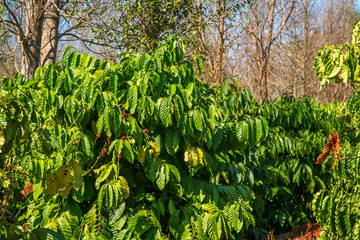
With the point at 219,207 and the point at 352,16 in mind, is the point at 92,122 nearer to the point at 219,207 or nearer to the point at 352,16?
the point at 219,207

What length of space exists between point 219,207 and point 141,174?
61 centimetres

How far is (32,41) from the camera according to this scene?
242 inches

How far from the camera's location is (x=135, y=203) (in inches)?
119

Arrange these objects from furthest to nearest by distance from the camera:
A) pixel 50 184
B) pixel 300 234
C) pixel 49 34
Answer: pixel 49 34, pixel 300 234, pixel 50 184

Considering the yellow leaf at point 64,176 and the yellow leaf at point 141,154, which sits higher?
the yellow leaf at point 141,154

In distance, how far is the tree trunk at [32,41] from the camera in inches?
240

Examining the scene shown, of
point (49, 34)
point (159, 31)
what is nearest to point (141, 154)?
point (49, 34)

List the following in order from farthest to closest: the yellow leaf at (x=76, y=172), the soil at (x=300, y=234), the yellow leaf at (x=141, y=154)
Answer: the soil at (x=300, y=234)
the yellow leaf at (x=141, y=154)
the yellow leaf at (x=76, y=172)

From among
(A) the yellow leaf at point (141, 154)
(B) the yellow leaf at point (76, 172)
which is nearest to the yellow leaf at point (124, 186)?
(A) the yellow leaf at point (141, 154)

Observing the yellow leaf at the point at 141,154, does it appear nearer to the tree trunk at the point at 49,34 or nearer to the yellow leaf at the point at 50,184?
the yellow leaf at the point at 50,184

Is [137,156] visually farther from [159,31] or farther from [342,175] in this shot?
[159,31]

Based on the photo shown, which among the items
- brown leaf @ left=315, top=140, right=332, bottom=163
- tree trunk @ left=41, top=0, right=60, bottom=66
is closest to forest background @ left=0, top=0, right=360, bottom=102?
tree trunk @ left=41, top=0, right=60, bottom=66

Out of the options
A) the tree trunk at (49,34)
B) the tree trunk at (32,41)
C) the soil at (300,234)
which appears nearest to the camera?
the soil at (300,234)

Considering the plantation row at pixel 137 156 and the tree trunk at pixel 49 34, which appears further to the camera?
the tree trunk at pixel 49 34
